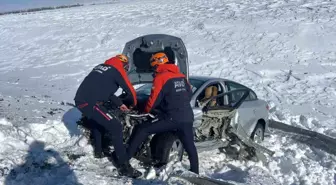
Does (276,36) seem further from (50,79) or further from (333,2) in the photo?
(50,79)

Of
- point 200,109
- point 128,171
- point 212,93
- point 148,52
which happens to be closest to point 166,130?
point 128,171

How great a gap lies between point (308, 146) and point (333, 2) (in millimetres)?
19680

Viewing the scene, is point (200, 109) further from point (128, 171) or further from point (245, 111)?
point (128, 171)

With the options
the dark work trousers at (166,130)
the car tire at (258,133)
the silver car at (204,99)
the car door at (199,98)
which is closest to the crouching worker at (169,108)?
the dark work trousers at (166,130)

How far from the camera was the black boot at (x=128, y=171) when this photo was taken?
643cm

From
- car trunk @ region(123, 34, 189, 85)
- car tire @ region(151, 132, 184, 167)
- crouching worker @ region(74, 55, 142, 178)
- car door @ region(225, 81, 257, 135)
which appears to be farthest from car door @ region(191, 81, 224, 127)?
crouching worker @ region(74, 55, 142, 178)

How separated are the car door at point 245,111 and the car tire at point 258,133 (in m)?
0.11

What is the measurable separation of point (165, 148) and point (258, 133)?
3.05 m

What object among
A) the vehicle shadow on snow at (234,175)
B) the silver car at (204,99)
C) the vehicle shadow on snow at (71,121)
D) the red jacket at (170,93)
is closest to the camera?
the red jacket at (170,93)

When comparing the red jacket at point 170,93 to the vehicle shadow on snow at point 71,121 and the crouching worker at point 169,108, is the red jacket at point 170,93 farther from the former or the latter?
the vehicle shadow on snow at point 71,121

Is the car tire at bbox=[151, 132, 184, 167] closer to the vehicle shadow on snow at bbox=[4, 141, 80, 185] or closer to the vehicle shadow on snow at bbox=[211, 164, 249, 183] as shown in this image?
the vehicle shadow on snow at bbox=[211, 164, 249, 183]

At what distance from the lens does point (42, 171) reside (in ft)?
20.8

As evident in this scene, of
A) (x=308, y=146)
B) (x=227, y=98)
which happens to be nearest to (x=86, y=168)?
(x=227, y=98)

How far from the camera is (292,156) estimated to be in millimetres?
8000
